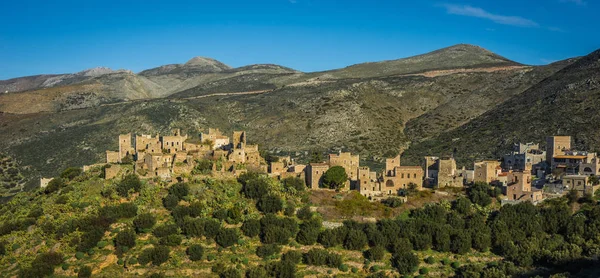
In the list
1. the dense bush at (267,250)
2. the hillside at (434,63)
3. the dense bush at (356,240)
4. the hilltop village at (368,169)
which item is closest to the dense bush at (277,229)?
the dense bush at (267,250)

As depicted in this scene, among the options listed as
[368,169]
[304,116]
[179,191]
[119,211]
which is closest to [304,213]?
[368,169]

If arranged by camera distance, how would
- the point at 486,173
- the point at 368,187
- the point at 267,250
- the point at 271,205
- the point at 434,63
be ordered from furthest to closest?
the point at 434,63, the point at 486,173, the point at 368,187, the point at 271,205, the point at 267,250

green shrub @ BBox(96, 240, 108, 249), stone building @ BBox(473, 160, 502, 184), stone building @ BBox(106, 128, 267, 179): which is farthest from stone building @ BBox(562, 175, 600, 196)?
green shrub @ BBox(96, 240, 108, 249)

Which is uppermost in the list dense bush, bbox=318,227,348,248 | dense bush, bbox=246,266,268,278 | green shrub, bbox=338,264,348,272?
dense bush, bbox=318,227,348,248

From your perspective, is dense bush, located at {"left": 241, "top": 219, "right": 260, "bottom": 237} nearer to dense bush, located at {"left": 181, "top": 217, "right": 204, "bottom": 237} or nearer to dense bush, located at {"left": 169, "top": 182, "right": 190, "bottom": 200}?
dense bush, located at {"left": 181, "top": 217, "right": 204, "bottom": 237}

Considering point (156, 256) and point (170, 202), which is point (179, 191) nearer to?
point (170, 202)

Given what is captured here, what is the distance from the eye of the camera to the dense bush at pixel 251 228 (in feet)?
139

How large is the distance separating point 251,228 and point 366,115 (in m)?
Result: 68.4

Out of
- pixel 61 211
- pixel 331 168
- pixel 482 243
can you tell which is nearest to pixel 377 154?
pixel 331 168

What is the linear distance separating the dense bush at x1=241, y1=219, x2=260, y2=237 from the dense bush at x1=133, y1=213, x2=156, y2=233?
21.7ft

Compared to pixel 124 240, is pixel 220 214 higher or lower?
higher

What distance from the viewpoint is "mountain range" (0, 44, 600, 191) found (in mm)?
79688

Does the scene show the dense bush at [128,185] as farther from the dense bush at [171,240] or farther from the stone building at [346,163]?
the stone building at [346,163]

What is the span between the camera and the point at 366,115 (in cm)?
10806
